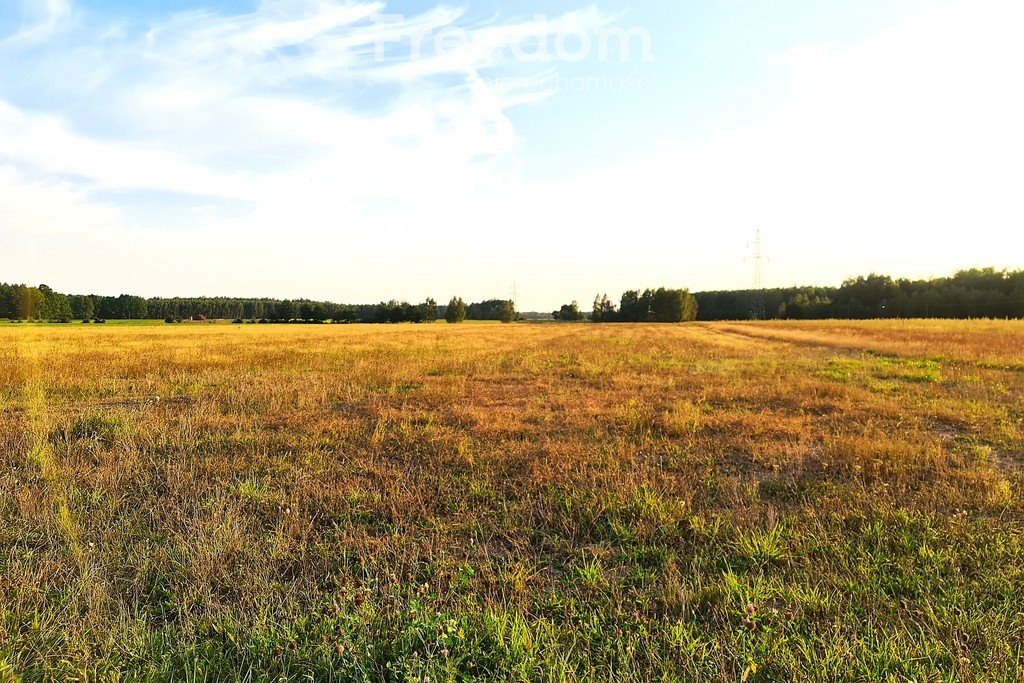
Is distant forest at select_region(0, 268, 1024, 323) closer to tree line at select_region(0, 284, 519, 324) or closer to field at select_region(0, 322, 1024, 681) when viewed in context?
tree line at select_region(0, 284, 519, 324)

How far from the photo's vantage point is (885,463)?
20.2ft

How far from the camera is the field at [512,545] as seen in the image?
9.10ft

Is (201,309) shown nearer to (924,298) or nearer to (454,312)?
(454,312)

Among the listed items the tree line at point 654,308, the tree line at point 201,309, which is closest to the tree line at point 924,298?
the tree line at point 654,308

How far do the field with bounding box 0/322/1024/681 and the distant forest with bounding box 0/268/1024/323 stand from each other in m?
101

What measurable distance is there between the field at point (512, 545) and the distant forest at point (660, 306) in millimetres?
101170

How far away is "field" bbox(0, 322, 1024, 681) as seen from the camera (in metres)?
2.77

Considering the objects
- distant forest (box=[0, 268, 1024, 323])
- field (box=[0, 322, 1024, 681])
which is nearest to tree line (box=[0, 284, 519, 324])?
distant forest (box=[0, 268, 1024, 323])

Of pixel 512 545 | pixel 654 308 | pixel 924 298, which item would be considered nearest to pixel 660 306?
pixel 654 308

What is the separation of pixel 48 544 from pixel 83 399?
30.3 ft

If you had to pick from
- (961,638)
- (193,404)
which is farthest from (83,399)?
(961,638)

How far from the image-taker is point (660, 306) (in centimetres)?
13650

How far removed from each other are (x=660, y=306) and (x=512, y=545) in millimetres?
139731

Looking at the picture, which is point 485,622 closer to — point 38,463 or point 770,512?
point 770,512
